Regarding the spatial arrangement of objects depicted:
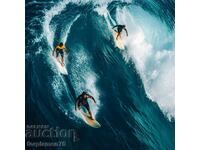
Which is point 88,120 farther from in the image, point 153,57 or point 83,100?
point 153,57

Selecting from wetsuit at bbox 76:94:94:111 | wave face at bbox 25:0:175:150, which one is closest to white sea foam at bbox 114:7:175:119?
wave face at bbox 25:0:175:150

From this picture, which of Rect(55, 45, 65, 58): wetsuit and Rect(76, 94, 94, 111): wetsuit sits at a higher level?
Rect(55, 45, 65, 58): wetsuit

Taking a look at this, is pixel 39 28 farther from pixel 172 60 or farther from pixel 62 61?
pixel 172 60

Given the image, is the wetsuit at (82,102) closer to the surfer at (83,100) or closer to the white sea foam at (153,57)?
the surfer at (83,100)

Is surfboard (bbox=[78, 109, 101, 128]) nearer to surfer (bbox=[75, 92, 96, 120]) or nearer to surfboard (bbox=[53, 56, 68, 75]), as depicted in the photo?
surfer (bbox=[75, 92, 96, 120])

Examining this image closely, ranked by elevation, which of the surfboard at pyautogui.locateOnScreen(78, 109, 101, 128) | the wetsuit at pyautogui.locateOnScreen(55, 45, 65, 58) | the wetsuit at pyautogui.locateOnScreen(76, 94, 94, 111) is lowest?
the surfboard at pyautogui.locateOnScreen(78, 109, 101, 128)

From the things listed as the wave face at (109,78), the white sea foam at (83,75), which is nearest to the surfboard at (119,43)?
the wave face at (109,78)

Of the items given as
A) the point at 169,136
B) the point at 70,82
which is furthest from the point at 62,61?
the point at 169,136
